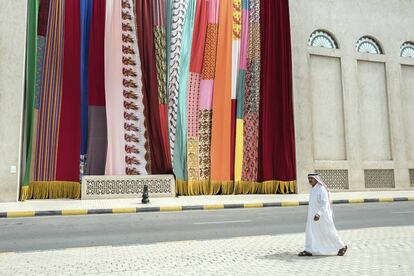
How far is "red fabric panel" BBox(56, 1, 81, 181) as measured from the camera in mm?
16422

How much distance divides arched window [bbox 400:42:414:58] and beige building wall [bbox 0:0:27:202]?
19828 mm

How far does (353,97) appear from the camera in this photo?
72.8 ft

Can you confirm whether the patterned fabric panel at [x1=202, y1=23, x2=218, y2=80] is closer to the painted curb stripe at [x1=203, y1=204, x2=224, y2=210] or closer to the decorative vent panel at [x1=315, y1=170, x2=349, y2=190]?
the painted curb stripe at [x1=203, y1=204, x2=224, y2=210]

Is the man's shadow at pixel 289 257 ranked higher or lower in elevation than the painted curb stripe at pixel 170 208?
lower

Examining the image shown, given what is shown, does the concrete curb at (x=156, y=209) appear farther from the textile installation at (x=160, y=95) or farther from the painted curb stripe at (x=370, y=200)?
the textile installation at (x=160, y=95)

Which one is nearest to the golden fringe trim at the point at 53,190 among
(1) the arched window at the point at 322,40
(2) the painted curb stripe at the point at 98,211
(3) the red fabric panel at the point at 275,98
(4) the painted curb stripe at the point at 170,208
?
(2) the painted curb stripe at the point at 98,211

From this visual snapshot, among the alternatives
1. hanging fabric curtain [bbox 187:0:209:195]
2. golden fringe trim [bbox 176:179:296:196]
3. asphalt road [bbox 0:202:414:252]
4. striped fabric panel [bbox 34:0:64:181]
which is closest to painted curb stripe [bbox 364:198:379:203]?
golden fringe trim [bbox 176:179:296:196]

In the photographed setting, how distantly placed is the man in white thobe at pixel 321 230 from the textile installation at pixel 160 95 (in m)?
11.8

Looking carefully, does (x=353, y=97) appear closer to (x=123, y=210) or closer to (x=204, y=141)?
(x=204, y=141)

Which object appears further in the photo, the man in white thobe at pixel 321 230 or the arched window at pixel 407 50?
the arched window at pixel 407 50

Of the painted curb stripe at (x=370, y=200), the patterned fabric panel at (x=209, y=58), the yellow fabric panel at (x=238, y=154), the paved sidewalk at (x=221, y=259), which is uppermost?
the patterned fabric panel at (x=209, y=58)

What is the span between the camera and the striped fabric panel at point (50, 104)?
16.2m

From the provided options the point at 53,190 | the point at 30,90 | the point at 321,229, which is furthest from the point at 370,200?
the point at 30,90

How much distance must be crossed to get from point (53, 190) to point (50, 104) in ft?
10.9
